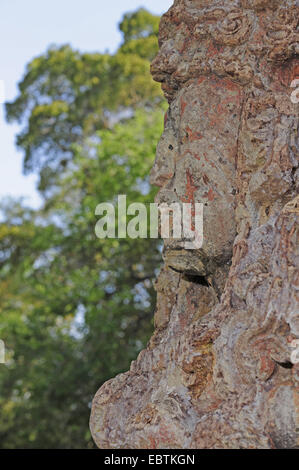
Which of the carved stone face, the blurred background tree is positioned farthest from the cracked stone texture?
the blurred background tree

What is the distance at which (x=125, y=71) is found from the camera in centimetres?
1703

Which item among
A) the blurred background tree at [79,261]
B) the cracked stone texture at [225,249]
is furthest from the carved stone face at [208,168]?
the blurred background tree at [79,261]

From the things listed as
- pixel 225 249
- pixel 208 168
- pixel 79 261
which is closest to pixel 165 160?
Result: pixel 208 168

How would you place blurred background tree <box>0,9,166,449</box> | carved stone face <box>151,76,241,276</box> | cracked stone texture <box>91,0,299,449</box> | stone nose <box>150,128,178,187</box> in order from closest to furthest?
cracked stone texture <box>91,0,299,449</box>, carved stone face <box>151,76,241,276</box>, stone nose <box>150,128,178,187</box>, blurred background tree <box>0,9,166,449</box>

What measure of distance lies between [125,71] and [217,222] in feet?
46.1

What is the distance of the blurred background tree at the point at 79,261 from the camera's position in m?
12.4

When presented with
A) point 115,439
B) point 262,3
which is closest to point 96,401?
point 115,439

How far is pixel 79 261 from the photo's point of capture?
46.5 ft

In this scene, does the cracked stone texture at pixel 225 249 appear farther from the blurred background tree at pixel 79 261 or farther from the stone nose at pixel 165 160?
the blurred background tree at pixel 79 261

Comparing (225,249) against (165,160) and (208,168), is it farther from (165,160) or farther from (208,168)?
(165,160)

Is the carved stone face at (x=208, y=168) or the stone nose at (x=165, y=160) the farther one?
the stone nose at (x=165, y=160)

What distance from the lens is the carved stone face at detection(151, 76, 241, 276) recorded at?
3.54 metres

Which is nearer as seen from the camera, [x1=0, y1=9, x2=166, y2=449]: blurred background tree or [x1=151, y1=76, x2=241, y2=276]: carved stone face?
[x1=151, y1=76, x2=241, y2=276]: carved stone face

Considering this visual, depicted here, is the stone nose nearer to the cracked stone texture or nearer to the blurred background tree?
the cracked stone texture
